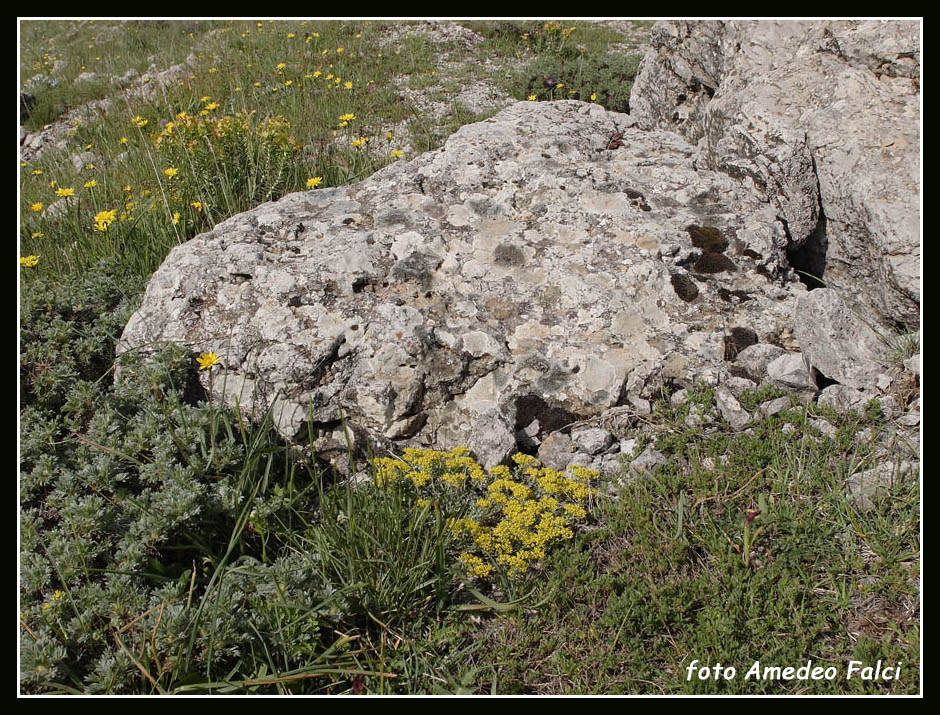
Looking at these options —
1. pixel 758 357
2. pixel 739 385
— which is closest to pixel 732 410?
pixel 739 385

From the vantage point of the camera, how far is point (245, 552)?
3.15 metres

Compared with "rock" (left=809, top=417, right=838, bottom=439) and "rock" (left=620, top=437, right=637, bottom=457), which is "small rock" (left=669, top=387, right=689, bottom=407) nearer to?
"rock" (left=620, top=437, right=637, bottom=457)

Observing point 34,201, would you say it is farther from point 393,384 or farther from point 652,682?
point 652,682

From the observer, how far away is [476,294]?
425cm

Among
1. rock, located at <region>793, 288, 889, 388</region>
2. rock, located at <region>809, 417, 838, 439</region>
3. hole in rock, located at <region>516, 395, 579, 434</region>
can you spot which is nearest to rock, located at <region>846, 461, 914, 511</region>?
rock, located at <region>809, 417, 838, 439</region>

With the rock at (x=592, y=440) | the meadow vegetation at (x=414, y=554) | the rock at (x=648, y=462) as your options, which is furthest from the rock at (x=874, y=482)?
the rock at (x=592, y=440)

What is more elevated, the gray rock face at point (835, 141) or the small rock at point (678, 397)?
the gray rock face at point (835, 141)

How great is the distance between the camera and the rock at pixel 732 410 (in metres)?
3.67

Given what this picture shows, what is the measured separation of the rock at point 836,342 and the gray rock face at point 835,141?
48 cm

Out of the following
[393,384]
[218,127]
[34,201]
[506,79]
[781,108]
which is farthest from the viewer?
[506,79]

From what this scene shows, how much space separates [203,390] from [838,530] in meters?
3.41

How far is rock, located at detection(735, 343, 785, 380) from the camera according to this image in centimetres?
393

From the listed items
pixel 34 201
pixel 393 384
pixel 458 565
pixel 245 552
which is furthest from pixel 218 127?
pixel 458 565

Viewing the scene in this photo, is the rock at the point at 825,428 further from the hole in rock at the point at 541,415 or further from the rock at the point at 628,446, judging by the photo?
the hole in rock at the point at 541,415
